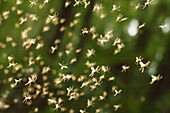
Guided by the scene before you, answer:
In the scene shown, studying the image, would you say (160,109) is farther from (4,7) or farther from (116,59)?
(4,7)

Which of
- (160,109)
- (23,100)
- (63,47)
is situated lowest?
(160,109)

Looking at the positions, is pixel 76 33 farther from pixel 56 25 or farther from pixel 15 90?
pixel 15 90

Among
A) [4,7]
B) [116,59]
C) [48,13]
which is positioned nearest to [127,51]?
[116,59]

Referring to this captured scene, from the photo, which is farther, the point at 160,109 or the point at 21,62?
the point at 21,62

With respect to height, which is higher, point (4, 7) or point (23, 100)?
point (4, 7)

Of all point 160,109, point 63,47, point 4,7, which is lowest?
point 160,109

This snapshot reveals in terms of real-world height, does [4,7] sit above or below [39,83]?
above
